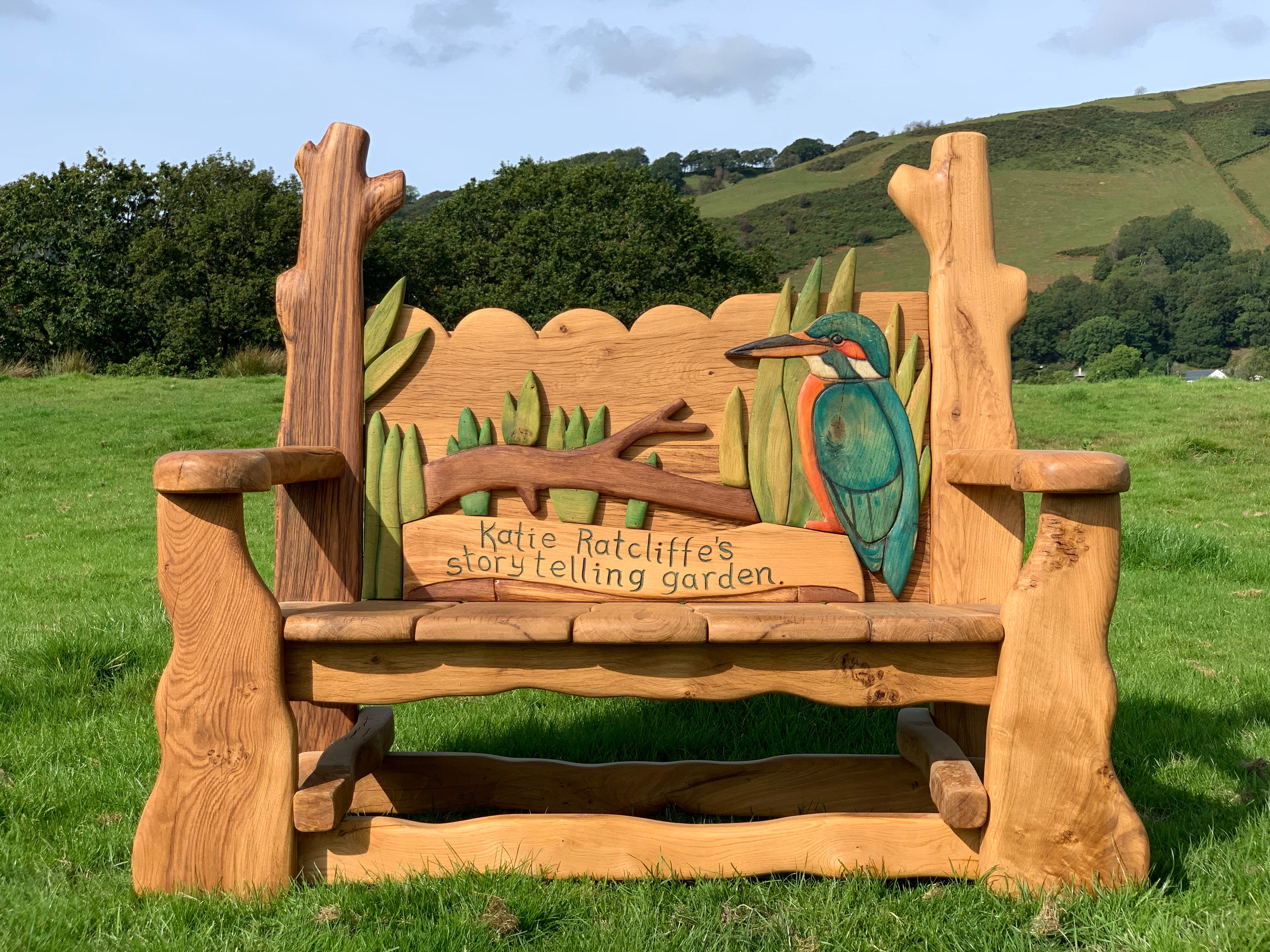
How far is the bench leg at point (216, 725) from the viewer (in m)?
2.01

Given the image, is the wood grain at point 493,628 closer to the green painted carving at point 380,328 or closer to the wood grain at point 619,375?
the wood grain at point 619,375

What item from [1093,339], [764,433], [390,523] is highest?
[1093,339]

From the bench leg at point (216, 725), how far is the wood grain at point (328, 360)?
0.44 m

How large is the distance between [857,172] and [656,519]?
79.4m

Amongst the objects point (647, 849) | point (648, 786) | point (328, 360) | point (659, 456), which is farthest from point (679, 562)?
point (328, 360)

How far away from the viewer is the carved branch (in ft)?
8.27

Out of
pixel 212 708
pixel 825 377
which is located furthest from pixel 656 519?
pixel 212 708

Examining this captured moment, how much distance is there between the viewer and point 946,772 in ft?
7.04

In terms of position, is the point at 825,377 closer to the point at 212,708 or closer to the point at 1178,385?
the point at 212,708

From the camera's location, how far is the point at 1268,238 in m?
61.2

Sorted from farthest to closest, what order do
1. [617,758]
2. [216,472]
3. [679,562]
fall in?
[617,758]
[679,562]
[216,472]

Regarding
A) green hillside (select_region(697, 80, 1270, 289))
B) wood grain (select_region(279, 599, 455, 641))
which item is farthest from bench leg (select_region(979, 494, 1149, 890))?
green hillside (select_region(697, 80, 1270, 289))

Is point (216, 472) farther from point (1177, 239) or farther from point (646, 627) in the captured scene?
point (1177, 239)

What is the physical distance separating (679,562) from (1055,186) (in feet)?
262
